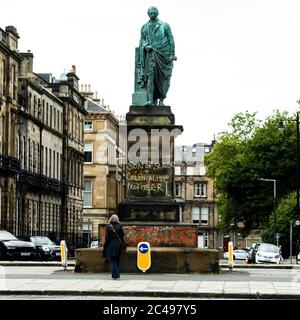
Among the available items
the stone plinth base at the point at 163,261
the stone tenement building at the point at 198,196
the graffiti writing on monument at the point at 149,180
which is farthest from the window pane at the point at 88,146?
the stone plinth base at the point at 163,261

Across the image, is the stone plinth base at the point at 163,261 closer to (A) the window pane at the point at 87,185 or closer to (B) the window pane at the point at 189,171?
(A) the window pane at the point at 87,185

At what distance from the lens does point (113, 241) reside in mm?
24656

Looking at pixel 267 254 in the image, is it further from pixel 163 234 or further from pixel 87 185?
pixel 87 185

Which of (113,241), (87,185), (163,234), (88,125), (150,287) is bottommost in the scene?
(150,287)

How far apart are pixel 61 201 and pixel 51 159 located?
16.7ft

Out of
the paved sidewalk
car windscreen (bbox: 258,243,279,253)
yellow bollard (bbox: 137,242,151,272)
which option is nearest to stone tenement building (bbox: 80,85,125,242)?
car windscreen (bbox: 258,243,279,253)

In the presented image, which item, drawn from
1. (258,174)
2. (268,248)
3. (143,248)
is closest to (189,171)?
(258,174)

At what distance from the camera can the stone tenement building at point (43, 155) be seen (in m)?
69.9

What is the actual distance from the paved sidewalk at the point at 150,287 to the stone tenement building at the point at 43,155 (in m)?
44.4

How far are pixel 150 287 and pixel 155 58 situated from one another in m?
8.60
